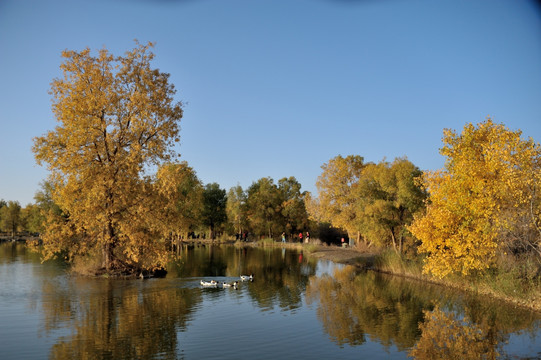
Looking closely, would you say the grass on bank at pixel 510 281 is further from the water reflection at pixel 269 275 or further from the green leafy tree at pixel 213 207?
the green leafy tree at pixel 213 207

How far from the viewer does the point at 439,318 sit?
65.4ft

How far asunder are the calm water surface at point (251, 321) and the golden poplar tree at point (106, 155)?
3085mm

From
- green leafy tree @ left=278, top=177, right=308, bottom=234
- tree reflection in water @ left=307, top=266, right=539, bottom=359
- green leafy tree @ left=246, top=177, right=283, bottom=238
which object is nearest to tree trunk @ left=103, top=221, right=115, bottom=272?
tree reflection in water @ left=307, top=266, right=539, bottom=359

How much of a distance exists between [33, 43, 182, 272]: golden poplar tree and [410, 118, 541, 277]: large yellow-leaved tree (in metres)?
19.2

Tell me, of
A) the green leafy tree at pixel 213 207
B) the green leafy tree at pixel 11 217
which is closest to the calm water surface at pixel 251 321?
Result: the green leafy tree at pixel 213 207

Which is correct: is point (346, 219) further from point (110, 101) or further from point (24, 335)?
point (24, 335)

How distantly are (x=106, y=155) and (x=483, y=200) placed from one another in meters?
25.5

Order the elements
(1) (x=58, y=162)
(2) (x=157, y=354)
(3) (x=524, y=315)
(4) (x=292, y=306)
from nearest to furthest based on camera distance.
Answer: (2) (x=157, y=354) < (3) (x=524, y=315) < (4) (x=292, y=306) < (1) (x=58, y=162)

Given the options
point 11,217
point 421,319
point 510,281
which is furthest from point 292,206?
point 11,217

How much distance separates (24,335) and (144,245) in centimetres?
1363

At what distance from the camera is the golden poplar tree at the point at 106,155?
29.3 m

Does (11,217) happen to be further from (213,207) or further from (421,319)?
(421,319)

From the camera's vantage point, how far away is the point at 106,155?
31453mm

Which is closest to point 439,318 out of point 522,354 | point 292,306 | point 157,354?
point 522,354
